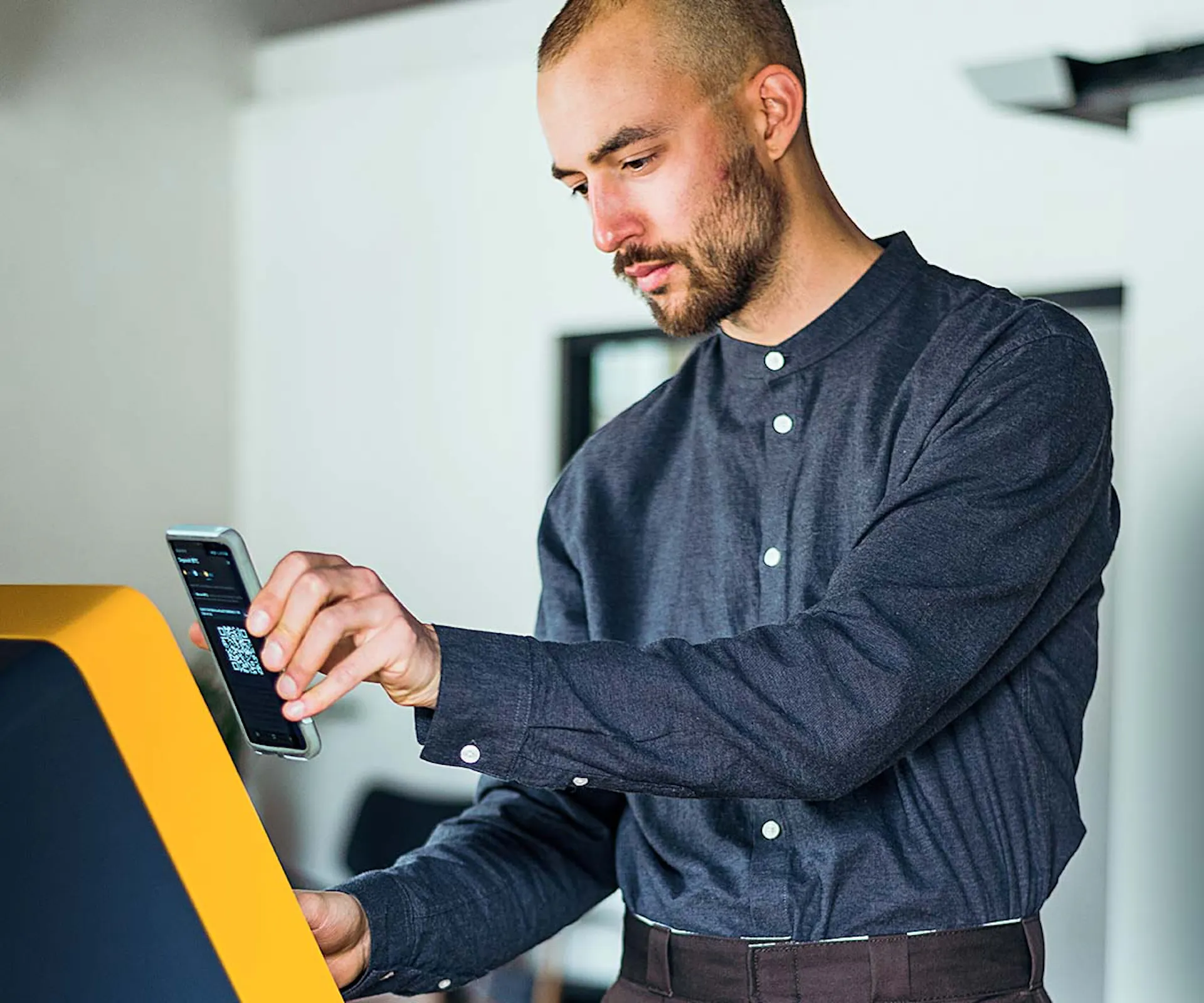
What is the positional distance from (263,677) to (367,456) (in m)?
3.70

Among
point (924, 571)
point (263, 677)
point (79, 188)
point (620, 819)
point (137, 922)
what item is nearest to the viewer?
point (137, 922)

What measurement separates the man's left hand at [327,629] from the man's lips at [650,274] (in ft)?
1.89

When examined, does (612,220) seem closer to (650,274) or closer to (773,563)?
(650,274)

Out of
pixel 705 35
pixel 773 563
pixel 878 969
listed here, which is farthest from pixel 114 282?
pixel 878 969

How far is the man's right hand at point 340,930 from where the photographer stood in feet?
3.77

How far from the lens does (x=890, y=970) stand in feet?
4.18

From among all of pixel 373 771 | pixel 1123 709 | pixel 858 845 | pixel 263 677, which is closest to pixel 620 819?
pixel 858 845

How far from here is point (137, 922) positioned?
77 centimetres

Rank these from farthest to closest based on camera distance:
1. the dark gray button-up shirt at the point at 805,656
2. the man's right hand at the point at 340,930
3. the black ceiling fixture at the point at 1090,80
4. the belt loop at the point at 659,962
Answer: the black ceiling fixture at the point at 1090,80
the belt loop at the point at 659,962
the man's right hand at the point at 340,930
the dark gray button-up shirt at the point at 805,656

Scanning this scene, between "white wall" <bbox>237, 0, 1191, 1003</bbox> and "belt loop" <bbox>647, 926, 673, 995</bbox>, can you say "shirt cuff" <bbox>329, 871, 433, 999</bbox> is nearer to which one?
"belt loop" <bbox>647, 926, 673, 995</bbox>

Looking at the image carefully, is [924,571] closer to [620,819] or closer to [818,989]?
[818,989]

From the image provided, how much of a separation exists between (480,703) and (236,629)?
0.50ft

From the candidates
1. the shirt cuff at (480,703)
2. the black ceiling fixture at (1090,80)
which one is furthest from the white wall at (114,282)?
the shirt cuff at (480,703)

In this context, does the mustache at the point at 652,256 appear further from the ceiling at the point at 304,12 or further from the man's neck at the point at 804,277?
the ceiling at the point at 304,12
